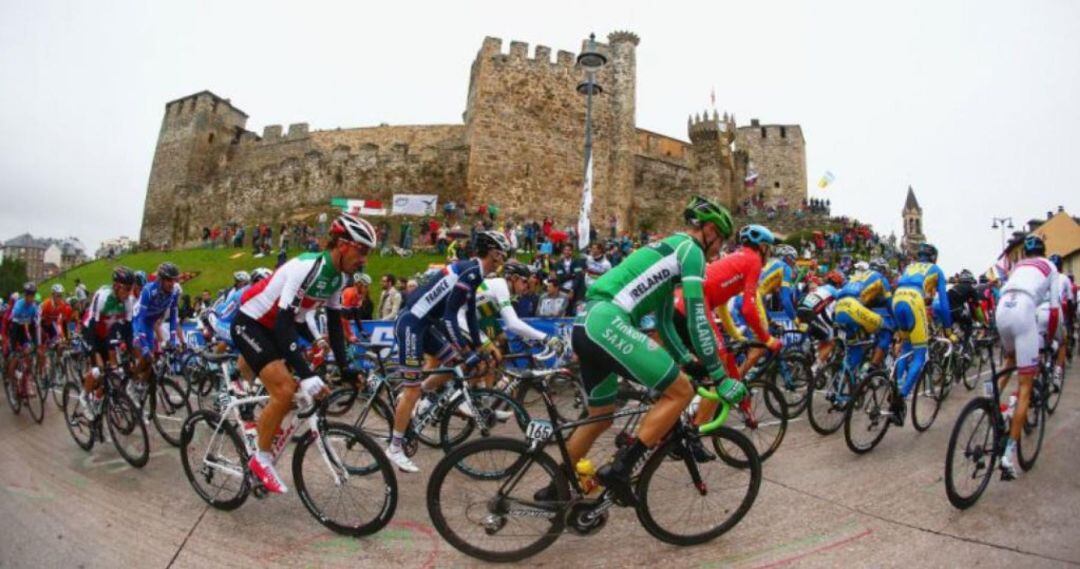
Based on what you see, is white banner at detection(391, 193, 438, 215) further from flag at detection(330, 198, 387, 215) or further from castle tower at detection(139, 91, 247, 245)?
castle tower at detection(139, 91, 247, 245)

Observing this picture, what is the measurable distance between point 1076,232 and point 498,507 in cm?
6550

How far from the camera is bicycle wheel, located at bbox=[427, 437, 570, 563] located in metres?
3.81

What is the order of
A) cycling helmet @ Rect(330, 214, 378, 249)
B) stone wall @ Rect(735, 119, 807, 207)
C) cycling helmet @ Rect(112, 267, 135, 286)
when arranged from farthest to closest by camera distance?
stone wall @ Rect(735, 119, 807, 207) < cycling helmet @ Rect(112, 267, 135, 286) < cycling helmet @ Rect(330, 214, 378, 249)

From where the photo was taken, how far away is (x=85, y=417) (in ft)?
23.4

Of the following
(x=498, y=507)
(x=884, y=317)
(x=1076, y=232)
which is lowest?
(x=498, y=507)

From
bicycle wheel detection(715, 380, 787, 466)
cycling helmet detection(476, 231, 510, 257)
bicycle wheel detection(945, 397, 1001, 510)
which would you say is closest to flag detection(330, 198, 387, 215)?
cycling helmet detection(476, 231, 510, 257)

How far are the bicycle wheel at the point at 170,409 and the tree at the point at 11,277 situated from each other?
8447 cm

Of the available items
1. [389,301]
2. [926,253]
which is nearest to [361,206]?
[389,301]

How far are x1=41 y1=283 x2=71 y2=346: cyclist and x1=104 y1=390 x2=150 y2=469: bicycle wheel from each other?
623cm

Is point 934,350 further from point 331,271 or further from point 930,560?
point 331,271

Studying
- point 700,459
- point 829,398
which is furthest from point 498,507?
point 829,398

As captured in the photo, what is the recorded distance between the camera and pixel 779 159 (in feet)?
230

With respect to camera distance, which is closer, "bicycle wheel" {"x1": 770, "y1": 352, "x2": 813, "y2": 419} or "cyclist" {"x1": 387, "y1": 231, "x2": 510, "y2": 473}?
"cyclist" {"x1": 387, "y1": 231, "x2": 510, "y2": 473}

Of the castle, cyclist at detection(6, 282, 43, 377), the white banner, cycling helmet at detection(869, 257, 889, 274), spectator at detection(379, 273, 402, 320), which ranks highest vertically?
the castle
